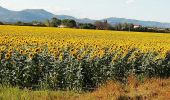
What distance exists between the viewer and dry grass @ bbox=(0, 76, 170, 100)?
9.25m

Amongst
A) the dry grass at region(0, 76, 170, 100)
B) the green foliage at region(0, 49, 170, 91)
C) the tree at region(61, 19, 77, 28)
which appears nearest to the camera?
the dry grass at region(0, 76, 170, 100)

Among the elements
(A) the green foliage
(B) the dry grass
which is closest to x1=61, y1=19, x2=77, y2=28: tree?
(A) the green foliage

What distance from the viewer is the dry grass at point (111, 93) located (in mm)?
9250

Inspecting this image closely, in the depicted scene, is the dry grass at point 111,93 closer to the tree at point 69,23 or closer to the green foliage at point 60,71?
the green foliage at point 60,71

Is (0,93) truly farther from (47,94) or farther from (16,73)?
(16,73)

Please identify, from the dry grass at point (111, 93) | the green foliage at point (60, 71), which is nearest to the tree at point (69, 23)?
the green foliage at point (60, 71)

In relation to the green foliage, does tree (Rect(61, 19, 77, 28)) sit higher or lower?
lower

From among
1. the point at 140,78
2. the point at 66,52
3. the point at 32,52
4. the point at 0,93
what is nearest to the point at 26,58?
the point at 32,52

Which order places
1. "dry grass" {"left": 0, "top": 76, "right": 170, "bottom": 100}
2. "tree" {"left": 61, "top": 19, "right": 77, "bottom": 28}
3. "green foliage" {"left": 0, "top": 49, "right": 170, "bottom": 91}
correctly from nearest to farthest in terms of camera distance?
"dry grass" {"left": 0, "top": 76, "right": 170, "bottom": 100}
"green foliage" {"left": 0, "top": 49, "right": 170, "bottom": 91}
"tree" {"left": 61, "top": 19, "right": 77, "bottom": 28}

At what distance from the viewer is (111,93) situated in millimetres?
9898

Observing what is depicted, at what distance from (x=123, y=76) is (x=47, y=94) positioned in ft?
13.5

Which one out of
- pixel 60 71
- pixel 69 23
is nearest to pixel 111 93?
pixel 60 71

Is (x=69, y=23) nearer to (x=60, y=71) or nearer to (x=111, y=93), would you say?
(x=60, y=71)

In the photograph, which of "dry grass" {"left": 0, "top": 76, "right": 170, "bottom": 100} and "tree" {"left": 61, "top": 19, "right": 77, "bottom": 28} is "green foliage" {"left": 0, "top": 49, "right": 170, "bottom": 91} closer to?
"dry grass" {"left": 0, "top": 76, "right": 170, "bottom": 100}
